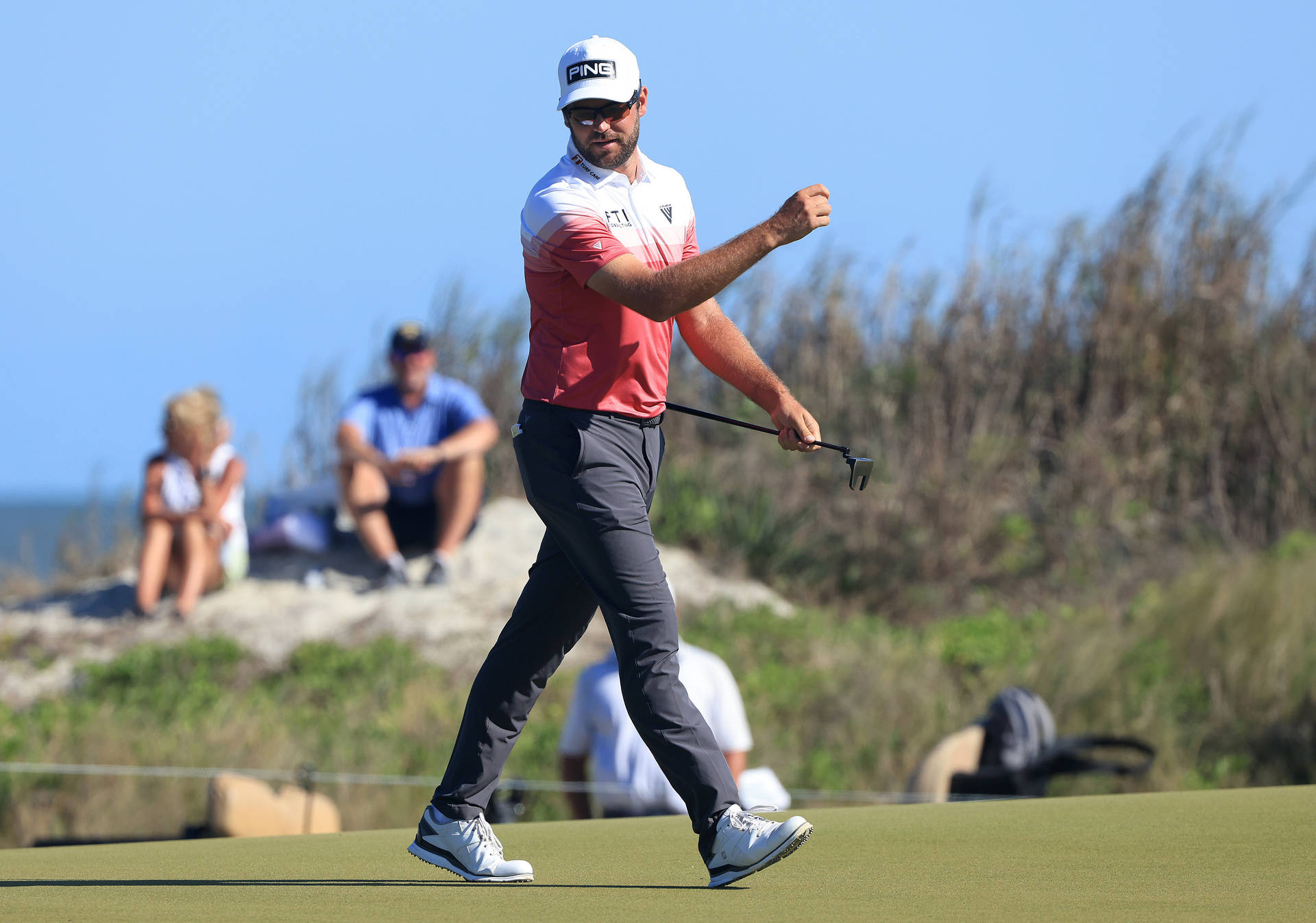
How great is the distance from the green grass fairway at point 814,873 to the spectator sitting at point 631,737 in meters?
1.39

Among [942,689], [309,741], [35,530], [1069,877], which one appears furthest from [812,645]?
[35,530]

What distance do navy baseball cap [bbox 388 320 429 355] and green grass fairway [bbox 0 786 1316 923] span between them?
6.58 meters

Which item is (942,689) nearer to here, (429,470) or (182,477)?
(429,470)

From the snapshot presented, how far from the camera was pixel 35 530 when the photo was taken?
55.9 feet

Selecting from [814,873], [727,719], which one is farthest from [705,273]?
[727,719]

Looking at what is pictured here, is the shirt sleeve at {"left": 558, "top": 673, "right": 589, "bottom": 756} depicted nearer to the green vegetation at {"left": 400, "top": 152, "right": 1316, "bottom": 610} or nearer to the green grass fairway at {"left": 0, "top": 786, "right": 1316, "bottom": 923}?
the green grass fairway at {"left": 0, "top": 786, "right": 1316, "bottom": 923}

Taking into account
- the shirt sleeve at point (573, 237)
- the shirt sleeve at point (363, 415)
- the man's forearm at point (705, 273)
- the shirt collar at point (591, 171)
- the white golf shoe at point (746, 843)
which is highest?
the shirt collar at point (591, 171)

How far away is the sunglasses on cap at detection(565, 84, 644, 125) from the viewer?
13.7 feet

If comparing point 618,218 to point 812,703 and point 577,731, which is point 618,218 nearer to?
point 577,731

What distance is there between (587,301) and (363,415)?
8.14 meters

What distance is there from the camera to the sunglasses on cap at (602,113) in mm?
4184

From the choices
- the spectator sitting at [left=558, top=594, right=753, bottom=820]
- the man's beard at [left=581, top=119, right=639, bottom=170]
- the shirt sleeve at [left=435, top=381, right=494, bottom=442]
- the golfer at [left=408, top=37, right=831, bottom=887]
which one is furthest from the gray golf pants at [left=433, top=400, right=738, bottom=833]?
the shirt sleeve at [left=435, top=381, right=494, bottom=442]

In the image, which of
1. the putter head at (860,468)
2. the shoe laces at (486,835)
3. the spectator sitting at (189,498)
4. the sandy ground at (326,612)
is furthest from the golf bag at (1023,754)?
the spectator sitting at (189,498)

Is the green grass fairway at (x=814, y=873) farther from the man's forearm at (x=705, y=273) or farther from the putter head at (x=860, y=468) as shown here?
the man's forearm at (x=705, y=273)
